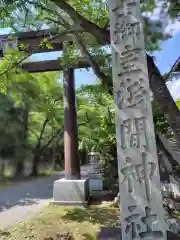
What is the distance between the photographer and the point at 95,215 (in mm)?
4191

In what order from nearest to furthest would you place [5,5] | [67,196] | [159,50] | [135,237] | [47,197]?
[135,237]
[5,5]
[159,50]
[67,196]
[47,197]

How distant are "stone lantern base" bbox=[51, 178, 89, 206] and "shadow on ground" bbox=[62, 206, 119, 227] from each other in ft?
0.91

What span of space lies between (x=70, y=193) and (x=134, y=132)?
11.4 feet

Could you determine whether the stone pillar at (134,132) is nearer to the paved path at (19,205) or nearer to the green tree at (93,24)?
the green tree at (93,24)

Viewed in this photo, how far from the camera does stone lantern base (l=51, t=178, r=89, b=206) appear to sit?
490 cm

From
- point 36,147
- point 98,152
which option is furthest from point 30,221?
point 36,147

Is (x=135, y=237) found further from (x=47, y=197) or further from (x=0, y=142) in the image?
(x=0, y=142)

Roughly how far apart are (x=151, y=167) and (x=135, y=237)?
1.94 ft

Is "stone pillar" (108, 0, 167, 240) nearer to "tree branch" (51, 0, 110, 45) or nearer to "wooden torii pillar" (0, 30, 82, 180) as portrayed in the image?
"tree branch" (51, 0, 110, 45)

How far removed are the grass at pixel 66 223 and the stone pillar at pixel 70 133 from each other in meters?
0.87

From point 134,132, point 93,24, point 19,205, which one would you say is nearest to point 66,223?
point 19,205

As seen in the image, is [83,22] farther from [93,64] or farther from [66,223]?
[66,223]

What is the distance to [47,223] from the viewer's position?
3744 millimetres

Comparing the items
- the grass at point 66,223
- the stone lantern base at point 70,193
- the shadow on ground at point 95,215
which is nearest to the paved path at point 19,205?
the grass at point 66,223
